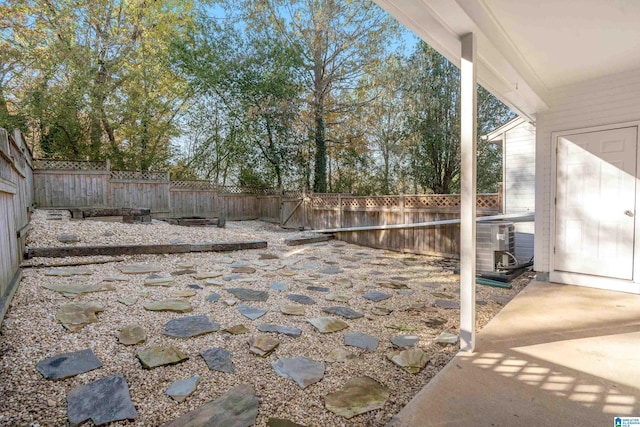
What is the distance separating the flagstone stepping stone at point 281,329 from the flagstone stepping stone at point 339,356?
35 cm

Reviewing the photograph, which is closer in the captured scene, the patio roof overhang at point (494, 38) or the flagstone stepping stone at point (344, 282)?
the patio roof overhang at point (494, 38)

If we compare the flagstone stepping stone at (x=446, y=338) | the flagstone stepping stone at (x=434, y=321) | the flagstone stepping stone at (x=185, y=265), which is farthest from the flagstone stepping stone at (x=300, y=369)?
the flagstone stepping stone at (x=185, y=265)

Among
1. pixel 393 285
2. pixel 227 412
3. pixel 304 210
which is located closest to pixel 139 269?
pixel 227 412

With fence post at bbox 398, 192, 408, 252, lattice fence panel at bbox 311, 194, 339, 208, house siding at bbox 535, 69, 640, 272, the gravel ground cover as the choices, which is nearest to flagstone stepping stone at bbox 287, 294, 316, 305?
the gravel ground cover

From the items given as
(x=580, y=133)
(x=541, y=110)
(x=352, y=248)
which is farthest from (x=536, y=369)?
(x=352, y=248)

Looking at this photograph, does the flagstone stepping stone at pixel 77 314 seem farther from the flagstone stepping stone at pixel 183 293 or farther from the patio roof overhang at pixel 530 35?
the patio roof overhang at pixel 530 35

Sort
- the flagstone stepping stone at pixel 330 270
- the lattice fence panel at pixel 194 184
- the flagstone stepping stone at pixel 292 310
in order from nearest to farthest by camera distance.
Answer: the flagstone stepping stone at pixel 292 310, the flagstone stepping stone at pixel 330 270, the lattice fence panel at pixel 194 184

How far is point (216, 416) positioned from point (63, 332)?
144 centimetres

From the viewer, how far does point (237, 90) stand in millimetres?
11633

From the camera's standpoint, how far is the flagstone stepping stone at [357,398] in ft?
5.28

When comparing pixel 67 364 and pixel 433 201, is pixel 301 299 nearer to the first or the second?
pixel 67 364

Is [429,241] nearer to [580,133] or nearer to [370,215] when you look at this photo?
[370,215]

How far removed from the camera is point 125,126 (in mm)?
10461

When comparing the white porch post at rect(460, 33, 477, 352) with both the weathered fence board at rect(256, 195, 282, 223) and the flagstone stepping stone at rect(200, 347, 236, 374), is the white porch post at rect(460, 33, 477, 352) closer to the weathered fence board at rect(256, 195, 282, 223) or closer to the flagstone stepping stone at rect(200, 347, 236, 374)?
the flagstone stepping stone at rect(200, 347, 236, 374)
